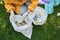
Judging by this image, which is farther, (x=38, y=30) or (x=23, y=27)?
(x=38, y=30)

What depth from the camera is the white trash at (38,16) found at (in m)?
3.44

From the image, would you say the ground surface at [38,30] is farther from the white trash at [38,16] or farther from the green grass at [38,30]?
the white trash at [38,16]

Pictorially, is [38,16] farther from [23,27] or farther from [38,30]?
[23,27]

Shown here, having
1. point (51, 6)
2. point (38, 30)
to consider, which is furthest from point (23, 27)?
point (51, 6)

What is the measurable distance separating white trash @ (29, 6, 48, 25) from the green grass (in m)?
0.10

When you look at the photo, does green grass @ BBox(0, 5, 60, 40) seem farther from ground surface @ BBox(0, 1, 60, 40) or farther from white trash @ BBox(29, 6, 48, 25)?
white trash @ BBox(29, 6, 48, 25)

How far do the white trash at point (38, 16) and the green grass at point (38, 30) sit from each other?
10 centimetres

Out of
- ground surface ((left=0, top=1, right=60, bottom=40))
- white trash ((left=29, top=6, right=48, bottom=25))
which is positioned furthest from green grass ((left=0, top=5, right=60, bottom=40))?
white trash ((left=29, top=6, right=48, bottom=25))

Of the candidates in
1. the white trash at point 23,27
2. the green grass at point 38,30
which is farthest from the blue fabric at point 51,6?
the white trash at point 23,27

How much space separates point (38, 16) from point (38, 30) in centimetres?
23

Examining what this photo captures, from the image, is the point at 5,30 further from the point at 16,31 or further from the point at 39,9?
the point at 39,9

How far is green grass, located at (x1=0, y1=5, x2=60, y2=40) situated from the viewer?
133 inches

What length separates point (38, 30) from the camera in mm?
3469

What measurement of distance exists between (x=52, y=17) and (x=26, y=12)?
514 mm
